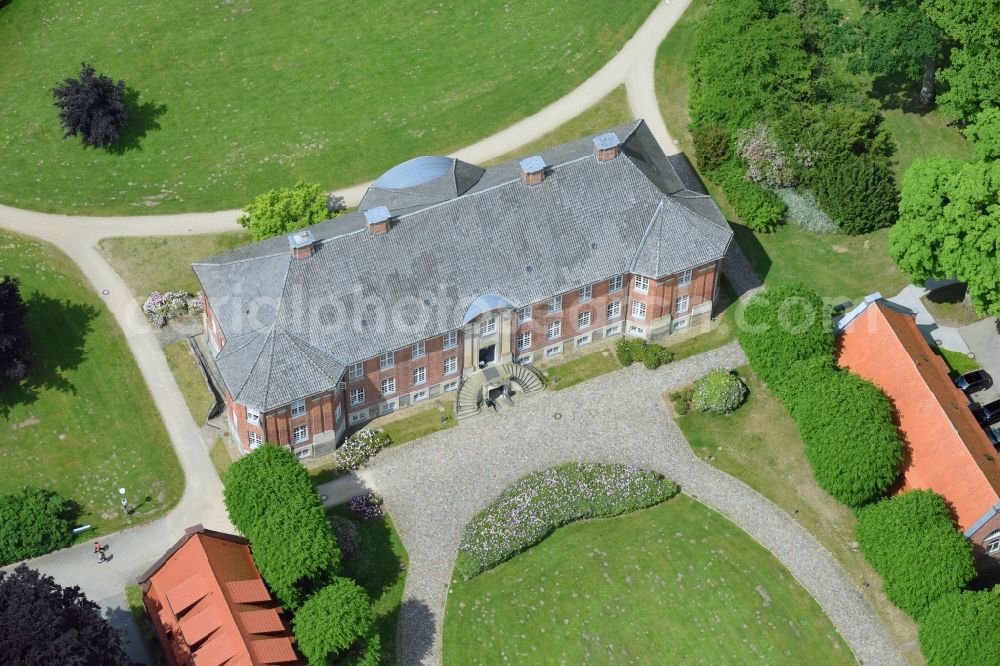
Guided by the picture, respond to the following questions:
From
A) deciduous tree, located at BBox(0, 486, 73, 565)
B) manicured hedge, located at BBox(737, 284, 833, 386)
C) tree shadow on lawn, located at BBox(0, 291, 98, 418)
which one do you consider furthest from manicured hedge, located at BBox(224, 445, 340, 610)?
manicured hedge, located at BBox(737, 284, 833, 386)

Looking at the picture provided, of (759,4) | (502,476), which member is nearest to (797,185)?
(759,4)

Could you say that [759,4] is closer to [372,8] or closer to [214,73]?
Result: [372,8]

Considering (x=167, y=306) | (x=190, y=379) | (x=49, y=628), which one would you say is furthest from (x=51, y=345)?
(x=49, y=628)

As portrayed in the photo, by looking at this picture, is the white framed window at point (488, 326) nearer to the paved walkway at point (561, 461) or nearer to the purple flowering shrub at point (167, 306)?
the paved walkway at point (561, 461)

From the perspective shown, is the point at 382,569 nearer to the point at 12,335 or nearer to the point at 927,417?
the point at 12,335

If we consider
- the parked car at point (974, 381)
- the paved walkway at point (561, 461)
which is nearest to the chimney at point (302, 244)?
the paved walkway at point (561, 461)
